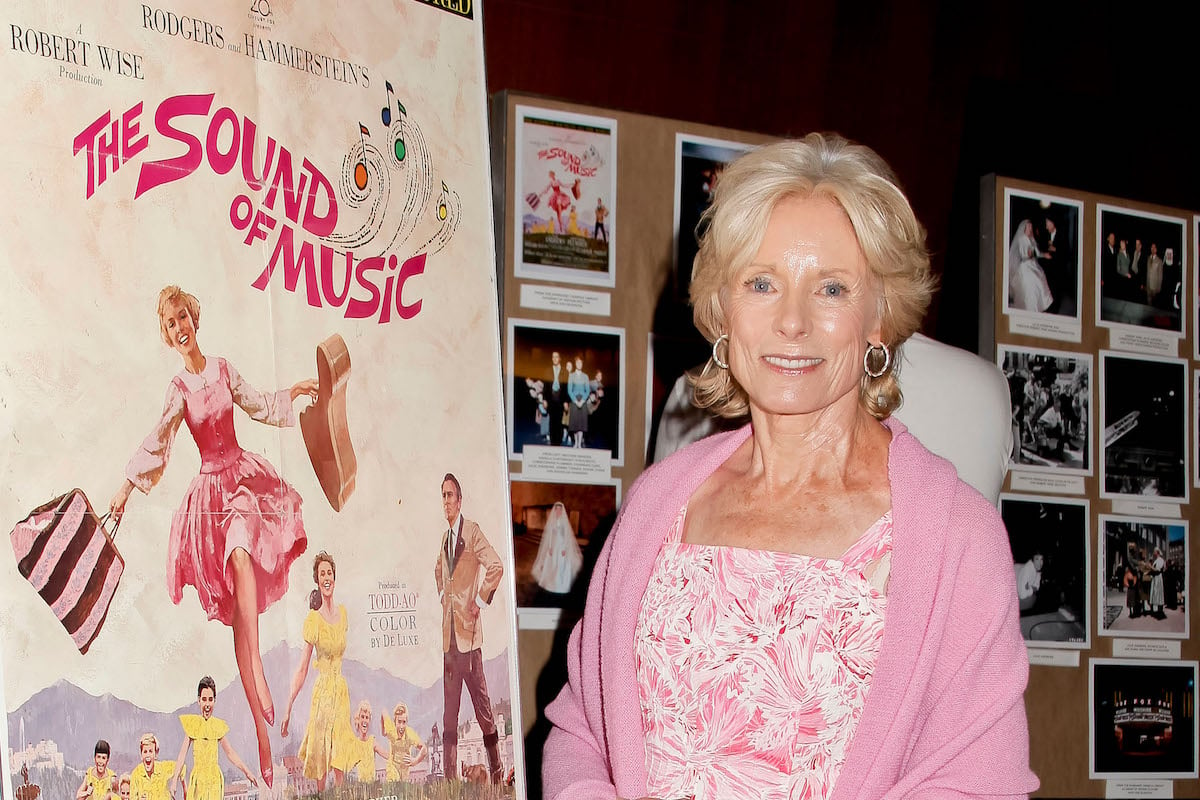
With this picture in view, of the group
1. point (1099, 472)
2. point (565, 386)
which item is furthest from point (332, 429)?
point (1099, 472)

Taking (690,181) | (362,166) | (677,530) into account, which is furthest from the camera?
(690,181)

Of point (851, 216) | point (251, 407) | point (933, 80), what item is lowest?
point (251, 407)

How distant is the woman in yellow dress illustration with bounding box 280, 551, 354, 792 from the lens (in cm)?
157

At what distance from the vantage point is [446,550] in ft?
5.80

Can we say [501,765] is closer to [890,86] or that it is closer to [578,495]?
[578,495]

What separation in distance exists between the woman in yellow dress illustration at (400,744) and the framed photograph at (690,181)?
4.74ft

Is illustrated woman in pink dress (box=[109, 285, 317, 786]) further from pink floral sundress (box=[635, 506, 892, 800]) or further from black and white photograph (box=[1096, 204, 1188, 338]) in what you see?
black and white photograph (box=[1096, 204, 1188, 338])

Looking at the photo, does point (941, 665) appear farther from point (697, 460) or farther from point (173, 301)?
point (173, 301)

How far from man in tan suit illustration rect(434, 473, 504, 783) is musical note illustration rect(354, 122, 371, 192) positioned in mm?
408

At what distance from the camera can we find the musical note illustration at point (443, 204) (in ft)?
5.97

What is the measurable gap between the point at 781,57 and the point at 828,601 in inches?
97.4

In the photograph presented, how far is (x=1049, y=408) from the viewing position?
321cm

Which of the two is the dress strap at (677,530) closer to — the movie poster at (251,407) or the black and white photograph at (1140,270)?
the movie poster at (251,407)

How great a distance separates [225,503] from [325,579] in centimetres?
17
